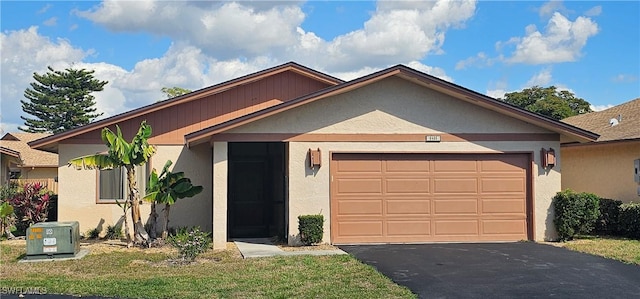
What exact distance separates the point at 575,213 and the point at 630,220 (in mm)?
1997

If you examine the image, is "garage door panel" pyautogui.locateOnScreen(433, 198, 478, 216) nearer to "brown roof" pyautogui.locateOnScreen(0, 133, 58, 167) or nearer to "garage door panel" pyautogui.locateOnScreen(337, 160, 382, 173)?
"garage door panel" pyautogui.locateOnScreen(337, 160, 382, 173)

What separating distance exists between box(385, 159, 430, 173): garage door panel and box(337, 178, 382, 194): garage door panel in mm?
427

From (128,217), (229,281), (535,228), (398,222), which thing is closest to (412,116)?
(398,222)

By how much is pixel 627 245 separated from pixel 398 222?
5.03 meters

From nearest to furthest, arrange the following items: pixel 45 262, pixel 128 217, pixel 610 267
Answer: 1. pixel 610 267
2. pixel 45 262
3. pixel 128 217

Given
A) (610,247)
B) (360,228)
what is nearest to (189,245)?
(360,228)

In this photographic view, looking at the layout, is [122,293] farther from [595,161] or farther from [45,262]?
[595,161]

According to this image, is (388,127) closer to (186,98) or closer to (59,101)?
(186,98)

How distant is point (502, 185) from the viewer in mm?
14242

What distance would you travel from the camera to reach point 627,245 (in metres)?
13.0

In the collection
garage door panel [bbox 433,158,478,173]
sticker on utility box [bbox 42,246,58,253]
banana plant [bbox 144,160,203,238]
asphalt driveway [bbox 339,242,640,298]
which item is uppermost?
garage door panel [bbox 433,158,478,173]

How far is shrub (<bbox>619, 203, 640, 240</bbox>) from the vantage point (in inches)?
568

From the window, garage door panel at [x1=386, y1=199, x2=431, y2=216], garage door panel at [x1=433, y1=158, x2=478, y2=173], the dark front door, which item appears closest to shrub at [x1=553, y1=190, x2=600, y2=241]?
garage door panel at [x1=433, y1=158, x2=478, y2=173]

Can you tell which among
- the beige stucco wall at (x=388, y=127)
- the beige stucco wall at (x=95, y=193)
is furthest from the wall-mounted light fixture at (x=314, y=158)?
Result: the beige stucco wall at (x=95, y=193)
